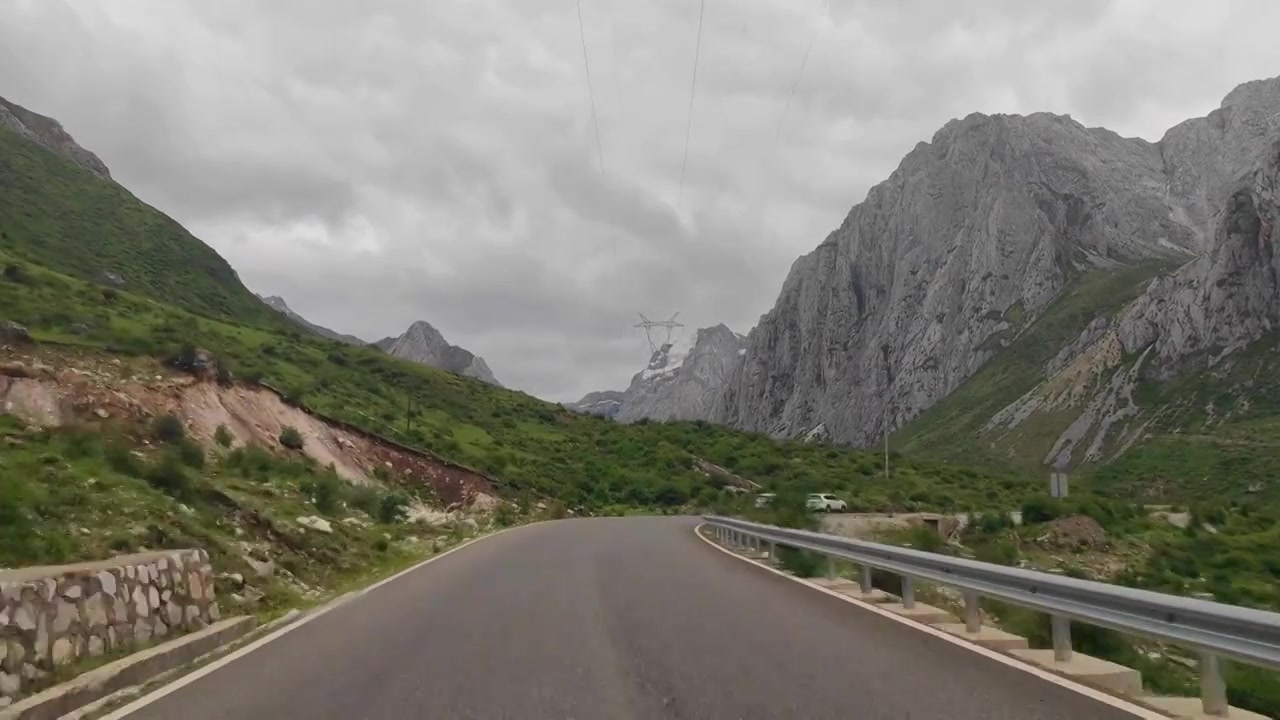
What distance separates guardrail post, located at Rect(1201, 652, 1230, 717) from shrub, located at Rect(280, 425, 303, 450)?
4047 cm

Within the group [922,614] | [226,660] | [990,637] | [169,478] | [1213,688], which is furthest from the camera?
[169,478]

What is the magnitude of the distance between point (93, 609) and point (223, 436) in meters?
30.9

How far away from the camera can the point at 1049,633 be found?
1070 cm

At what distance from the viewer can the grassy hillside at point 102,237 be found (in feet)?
296

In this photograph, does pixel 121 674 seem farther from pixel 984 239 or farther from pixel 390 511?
pixel 984 239

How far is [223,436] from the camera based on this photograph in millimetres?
37688

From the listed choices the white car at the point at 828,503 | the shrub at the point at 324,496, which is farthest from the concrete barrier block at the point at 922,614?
the white car at the point at 828,503

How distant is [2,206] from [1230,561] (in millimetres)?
98382

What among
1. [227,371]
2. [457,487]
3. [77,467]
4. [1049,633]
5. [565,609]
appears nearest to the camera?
[1049,633]

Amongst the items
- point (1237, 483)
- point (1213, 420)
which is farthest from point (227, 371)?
point (1213, 420)

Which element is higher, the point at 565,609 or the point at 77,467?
the point at 77,467

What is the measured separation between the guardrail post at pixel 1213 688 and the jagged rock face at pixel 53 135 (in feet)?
535

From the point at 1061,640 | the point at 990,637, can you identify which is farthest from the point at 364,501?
the point at 1061,640

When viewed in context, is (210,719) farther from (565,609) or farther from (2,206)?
(2,206)
